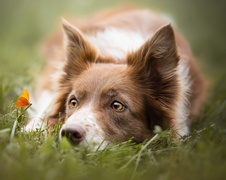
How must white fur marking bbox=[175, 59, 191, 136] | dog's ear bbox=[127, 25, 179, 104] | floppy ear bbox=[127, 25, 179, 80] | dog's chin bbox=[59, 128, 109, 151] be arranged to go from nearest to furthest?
dog's chin bbox=[59, 128, 109, 151]
floppy ear bbox=[127, 25, 179, 80]
dog's ear bbox=[127, 25, 179, 104]
white fur marking bbox=[175, 59, 191, 136]

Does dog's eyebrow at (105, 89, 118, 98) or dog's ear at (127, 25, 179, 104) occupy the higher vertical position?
dog's ear at (127, 25, 179, 104)

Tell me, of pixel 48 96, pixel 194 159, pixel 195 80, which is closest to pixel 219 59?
pixel 195 80

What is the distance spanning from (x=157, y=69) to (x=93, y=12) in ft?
19.5

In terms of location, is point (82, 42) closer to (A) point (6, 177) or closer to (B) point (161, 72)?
(B) point (161, 72)

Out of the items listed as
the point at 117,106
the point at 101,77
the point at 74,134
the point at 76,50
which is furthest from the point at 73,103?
the point at 74,134

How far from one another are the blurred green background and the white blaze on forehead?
17.7 ft

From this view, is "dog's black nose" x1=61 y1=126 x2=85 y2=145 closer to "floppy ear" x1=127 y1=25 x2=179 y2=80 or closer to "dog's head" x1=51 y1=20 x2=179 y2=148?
"dog's head" x1=51 y1=20 x2=179 y2=148

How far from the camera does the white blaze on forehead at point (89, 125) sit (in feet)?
12.2

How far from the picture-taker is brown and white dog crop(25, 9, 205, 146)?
412cm

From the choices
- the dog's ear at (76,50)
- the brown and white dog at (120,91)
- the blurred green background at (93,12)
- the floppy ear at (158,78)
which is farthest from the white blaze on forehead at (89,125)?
the blurred green background at (93,12)

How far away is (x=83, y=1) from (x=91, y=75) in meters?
8.66

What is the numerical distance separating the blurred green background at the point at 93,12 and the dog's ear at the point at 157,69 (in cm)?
486

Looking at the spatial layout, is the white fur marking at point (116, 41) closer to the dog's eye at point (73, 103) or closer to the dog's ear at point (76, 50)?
the dog's ear at point (76, 50)

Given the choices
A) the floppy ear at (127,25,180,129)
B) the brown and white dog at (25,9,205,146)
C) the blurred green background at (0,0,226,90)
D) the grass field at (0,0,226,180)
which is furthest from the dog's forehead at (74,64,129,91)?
the blurred green background at (0,0,226,90)
